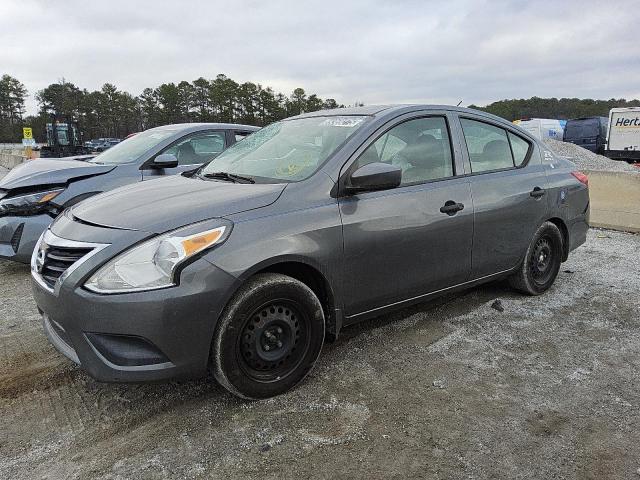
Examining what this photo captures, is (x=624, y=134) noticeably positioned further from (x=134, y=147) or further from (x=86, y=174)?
(x=86, y=174)

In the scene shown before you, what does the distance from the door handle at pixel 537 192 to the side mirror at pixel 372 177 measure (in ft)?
5.74

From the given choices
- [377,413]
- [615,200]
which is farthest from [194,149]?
[615,200]

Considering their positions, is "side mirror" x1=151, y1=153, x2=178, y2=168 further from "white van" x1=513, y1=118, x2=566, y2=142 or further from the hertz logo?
"white van" x1=513, y1=118, x2=566, y2=142

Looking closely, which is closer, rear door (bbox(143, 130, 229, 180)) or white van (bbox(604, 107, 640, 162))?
rear door (bbox(143, 130, 229, 180))

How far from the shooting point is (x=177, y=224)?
2520 millimetres

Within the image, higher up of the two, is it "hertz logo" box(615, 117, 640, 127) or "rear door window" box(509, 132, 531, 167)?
"hertz logo" box(615, 117, 640, 127)

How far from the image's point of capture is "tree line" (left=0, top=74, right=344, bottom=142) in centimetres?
8450

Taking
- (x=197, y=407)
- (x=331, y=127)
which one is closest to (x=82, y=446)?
(x=197, y=407)

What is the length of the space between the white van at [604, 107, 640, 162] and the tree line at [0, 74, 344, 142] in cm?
6568

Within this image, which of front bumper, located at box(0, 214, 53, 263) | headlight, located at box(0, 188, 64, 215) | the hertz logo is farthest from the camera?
the hertz logo

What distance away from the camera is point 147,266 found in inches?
93.7

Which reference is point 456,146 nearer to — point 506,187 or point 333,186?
point 506,187

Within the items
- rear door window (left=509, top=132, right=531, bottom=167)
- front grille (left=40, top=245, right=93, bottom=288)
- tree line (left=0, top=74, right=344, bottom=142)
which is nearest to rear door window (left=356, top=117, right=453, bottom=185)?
rear door window (left=509, top=132, right=531, bottom=167)

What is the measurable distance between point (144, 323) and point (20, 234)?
321cm
